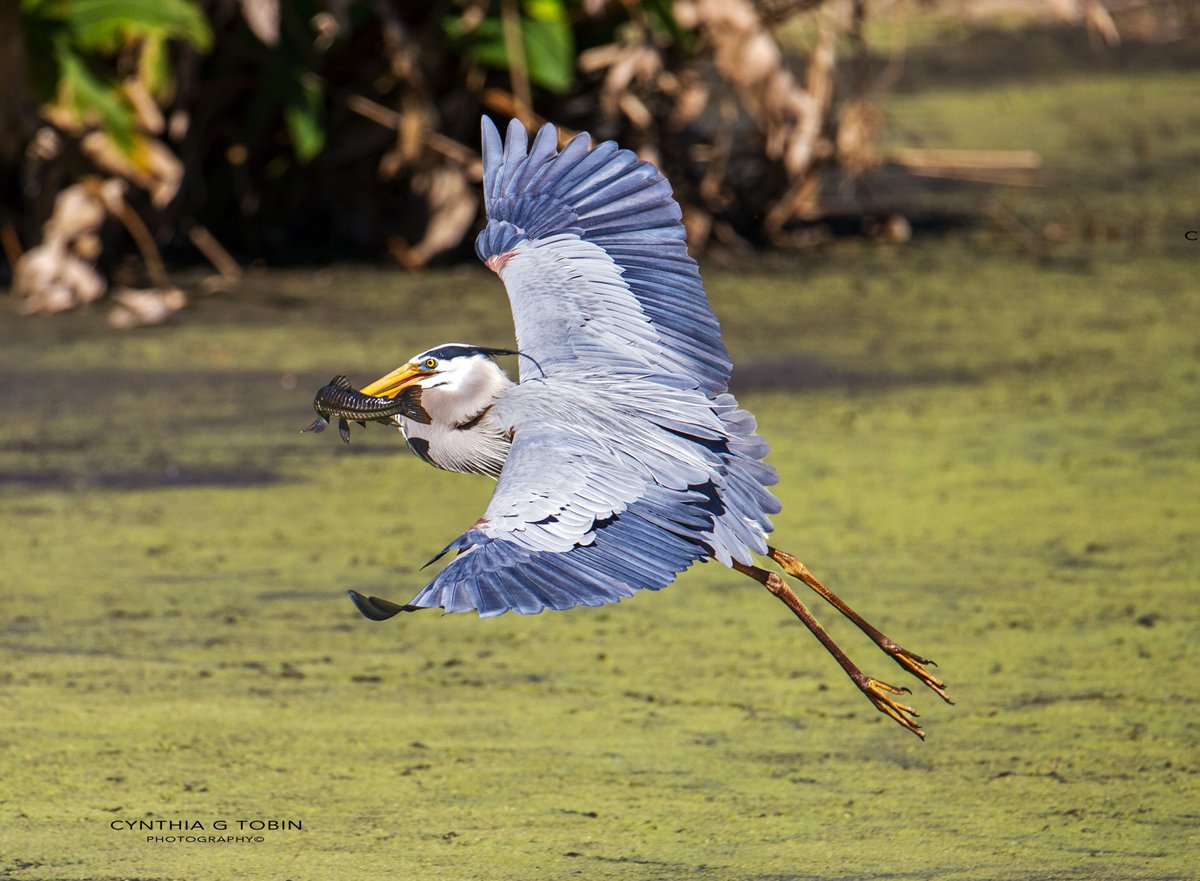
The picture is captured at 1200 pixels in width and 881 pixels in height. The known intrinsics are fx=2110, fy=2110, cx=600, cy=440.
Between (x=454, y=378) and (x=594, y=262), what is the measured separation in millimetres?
208

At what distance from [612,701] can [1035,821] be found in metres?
0.61

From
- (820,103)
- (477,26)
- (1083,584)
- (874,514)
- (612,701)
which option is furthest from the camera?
(820,103)

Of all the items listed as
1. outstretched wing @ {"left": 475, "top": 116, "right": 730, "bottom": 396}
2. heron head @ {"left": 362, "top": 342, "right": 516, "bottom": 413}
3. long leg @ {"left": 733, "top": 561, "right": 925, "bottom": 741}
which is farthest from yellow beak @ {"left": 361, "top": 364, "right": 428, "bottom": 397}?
long leg @ {"left": 733, "top": 561, "right": 925, "bottom": 741}

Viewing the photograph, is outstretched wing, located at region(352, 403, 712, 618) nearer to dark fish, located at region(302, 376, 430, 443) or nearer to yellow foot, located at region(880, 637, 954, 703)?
dark fish, located at region(302, 376, 430, 443)

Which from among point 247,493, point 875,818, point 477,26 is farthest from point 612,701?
point 477,26

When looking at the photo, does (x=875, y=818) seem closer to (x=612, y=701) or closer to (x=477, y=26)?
(x=612, y=701)

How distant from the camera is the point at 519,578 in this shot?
1.56m

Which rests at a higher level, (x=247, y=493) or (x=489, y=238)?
(x=489, y=238)

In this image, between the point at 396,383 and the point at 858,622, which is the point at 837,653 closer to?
the point at 858,622

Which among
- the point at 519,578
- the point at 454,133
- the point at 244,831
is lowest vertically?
the point at 454,133

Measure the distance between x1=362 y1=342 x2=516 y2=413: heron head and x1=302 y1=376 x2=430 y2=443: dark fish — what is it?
0.04 feet

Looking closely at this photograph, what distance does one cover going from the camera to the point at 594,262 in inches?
79.0

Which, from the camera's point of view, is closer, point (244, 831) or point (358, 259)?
point (244, 831)

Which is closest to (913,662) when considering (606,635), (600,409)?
(600,409)
